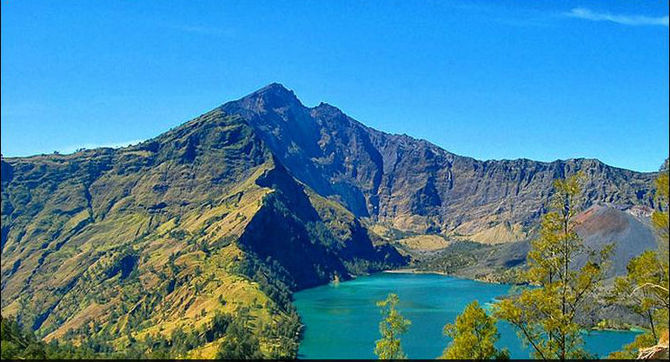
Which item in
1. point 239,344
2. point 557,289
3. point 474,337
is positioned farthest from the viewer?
point 239,344

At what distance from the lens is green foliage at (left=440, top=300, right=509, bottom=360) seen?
31.6 meters

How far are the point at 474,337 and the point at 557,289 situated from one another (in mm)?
6316

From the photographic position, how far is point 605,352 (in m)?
144

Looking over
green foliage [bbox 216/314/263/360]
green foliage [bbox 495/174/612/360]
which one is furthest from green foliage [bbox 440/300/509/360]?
green foliage [bbox 216/314/263/360]

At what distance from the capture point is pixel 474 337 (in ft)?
106

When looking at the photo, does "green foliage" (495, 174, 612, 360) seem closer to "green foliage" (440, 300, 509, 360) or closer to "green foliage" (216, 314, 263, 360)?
"green foliage" (440, 300, 509, 360)

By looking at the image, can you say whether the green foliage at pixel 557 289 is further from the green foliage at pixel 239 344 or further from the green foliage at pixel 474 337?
the green foliage at pixel 239 344

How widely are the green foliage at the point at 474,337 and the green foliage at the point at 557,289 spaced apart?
10.5ft

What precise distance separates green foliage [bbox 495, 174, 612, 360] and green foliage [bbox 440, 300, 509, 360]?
10.5 feet

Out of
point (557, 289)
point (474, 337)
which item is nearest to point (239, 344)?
point (474, 337)

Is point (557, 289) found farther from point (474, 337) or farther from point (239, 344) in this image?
point (239, 344)

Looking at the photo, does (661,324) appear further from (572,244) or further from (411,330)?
(411,330)

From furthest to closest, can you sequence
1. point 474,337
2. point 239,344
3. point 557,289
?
point 239,344, point 474,337, point 557,289

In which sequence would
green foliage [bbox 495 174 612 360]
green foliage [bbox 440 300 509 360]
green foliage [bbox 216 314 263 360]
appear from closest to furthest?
green foliage [bbox 495 174 612 360]
green foliage [bbox 440 300 509 360]
green foliage [bbox 216 314 263 360]
